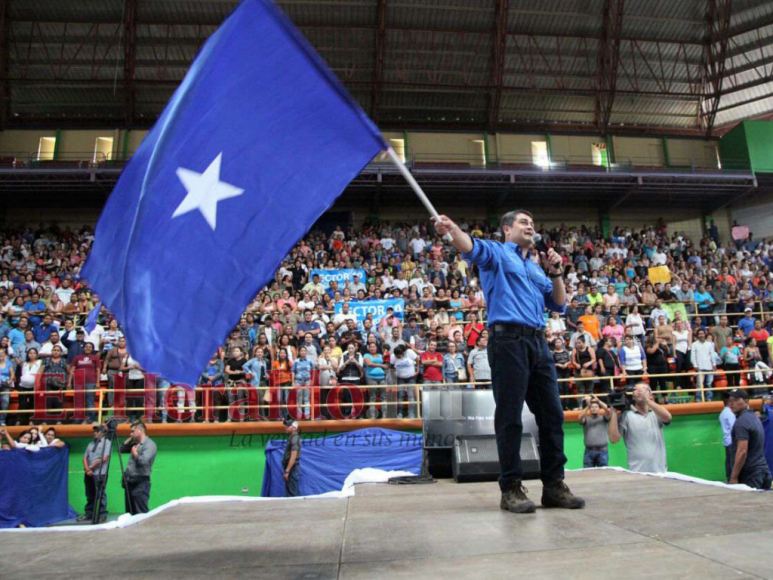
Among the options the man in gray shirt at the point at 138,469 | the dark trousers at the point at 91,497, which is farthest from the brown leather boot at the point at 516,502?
the dark trousers at the point at 91,497

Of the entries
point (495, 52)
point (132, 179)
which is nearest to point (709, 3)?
point (495, 52)

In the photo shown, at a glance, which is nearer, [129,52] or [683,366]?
[683,366]

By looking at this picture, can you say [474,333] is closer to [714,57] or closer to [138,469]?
[138,469]

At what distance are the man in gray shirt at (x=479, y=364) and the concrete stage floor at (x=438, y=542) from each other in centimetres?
680

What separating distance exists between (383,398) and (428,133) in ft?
56.3

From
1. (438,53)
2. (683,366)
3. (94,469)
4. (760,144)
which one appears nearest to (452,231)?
(94,469)

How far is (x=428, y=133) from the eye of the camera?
2550 cm

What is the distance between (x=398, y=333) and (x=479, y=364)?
1.81 metres

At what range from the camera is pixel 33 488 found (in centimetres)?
957

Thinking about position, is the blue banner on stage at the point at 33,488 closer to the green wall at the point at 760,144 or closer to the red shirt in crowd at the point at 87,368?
the red shirt in crowd at the point at 87,368

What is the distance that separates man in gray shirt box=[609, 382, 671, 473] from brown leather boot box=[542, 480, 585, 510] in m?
3.23

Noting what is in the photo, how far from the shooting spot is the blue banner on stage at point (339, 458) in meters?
9.66

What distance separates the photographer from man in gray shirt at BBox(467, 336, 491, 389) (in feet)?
34.8

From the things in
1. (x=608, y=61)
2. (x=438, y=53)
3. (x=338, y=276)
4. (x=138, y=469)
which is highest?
(x=438, y=53)
